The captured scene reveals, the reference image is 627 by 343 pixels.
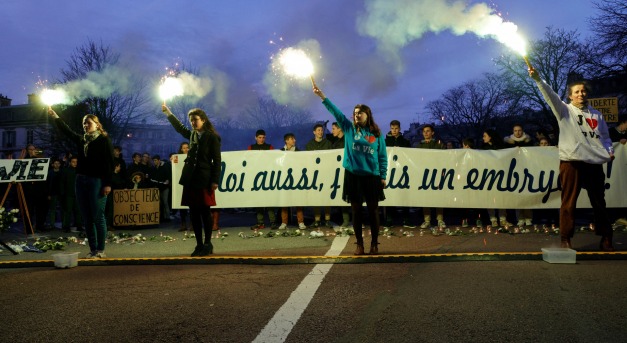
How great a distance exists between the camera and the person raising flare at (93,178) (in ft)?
21.3

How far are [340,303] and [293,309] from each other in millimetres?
411

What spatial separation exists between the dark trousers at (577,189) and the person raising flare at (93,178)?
6.33 meters

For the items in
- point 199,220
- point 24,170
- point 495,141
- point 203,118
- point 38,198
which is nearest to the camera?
point 199,220

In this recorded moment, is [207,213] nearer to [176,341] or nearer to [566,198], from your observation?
[176,341]

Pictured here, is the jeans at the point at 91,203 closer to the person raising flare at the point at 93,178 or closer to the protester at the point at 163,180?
the person raising flare at the point at 93,178

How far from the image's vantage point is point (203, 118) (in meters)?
6.86

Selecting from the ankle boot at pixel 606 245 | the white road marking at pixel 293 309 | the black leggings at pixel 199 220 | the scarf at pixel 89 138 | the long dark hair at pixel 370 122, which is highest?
the long dark hair at pixel 370 122

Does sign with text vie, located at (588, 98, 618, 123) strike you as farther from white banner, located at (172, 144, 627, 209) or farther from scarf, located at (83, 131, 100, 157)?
scarf, located at (83, 131, 100, 157)

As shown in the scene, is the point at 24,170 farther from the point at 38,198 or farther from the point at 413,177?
the point at 413,177

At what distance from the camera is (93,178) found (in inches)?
256

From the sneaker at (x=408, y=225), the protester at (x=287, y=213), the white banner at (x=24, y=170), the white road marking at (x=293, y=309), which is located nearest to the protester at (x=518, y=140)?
the sneaker at (x=408, y=225)

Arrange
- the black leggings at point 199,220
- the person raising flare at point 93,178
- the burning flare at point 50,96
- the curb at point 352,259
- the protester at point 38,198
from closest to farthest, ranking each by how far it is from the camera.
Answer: the curb at point 352,259 → the person raising flare at point 93,178 → the black leggings at point 199,220 → the burning flare at point 50,96 → the protester at point 38,198

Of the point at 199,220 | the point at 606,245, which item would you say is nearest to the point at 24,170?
the point at 199,220

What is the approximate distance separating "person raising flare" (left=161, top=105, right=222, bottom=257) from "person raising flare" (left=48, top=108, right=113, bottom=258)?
1.15 m
